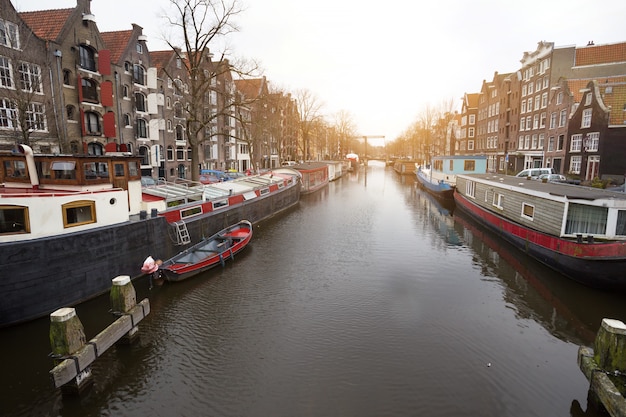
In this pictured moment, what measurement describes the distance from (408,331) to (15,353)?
43.2ft

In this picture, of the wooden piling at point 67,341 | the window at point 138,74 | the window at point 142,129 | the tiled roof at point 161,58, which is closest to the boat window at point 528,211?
the wooden piling at point 67,341

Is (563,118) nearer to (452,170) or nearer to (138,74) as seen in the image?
(452,170)

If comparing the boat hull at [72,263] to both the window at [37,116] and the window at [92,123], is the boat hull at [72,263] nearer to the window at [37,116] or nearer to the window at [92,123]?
the window at [37,116]

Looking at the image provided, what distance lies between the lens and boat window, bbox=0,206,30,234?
12492 millimetres

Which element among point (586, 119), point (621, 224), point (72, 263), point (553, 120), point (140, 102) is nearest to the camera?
point (72, 263)

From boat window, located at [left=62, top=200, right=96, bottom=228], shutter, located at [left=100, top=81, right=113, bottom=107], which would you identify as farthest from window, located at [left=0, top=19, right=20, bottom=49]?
boat window, located at [left=62, top=200, right=96, bottom=228]

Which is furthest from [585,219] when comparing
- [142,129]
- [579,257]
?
[142,129]

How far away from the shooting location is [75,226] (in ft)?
47.3

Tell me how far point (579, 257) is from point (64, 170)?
23494 millimetres

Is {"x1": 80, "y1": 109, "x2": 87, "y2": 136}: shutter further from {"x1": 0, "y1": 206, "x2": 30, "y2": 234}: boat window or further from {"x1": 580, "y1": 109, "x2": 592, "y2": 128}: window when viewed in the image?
{"x1": 580, "y1": 109, "x2": 592, "y2": 128}: window

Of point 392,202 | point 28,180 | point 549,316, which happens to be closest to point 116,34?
point 28,180

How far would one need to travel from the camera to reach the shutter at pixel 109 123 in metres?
33.4

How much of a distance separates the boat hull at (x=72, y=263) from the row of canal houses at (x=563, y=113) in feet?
153

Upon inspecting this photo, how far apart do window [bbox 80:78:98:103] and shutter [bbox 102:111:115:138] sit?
156 centimetres
